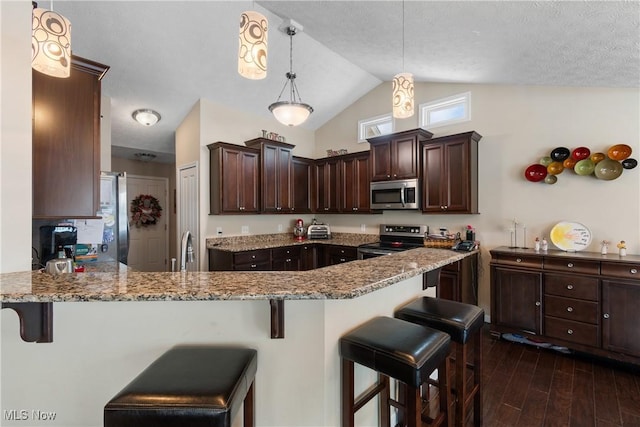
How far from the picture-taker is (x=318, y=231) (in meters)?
5.08

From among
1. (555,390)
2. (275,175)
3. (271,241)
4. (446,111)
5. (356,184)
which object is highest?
(446,111)

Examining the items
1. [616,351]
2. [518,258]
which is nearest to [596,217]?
[518,258]

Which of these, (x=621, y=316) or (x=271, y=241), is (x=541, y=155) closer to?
(x=621, y=316)

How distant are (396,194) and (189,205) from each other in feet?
10.2

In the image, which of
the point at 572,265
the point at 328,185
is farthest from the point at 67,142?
the point at 572,265

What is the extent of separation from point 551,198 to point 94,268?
475 centimetres

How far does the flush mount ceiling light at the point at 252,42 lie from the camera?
1.66 metres

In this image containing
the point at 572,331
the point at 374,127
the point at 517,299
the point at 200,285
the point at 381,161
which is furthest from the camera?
the point at 374,127

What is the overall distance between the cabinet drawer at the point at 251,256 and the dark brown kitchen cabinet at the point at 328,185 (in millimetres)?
1497

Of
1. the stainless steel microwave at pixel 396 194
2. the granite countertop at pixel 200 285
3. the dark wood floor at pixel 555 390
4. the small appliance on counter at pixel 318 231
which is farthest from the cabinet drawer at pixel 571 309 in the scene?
the small appliance on counter at pixel 318 231

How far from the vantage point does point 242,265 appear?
3.84 m

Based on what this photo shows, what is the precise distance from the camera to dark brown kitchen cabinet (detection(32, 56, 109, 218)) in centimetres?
194

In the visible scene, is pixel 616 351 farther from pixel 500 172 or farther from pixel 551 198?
pixel 500 172

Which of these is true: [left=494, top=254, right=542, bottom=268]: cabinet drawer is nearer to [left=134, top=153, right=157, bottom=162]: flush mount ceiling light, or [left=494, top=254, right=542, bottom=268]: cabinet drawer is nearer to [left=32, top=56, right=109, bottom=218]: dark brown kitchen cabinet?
[left=32, top=56, right=109, bottom=218]: dark brown kitchen cabinet
